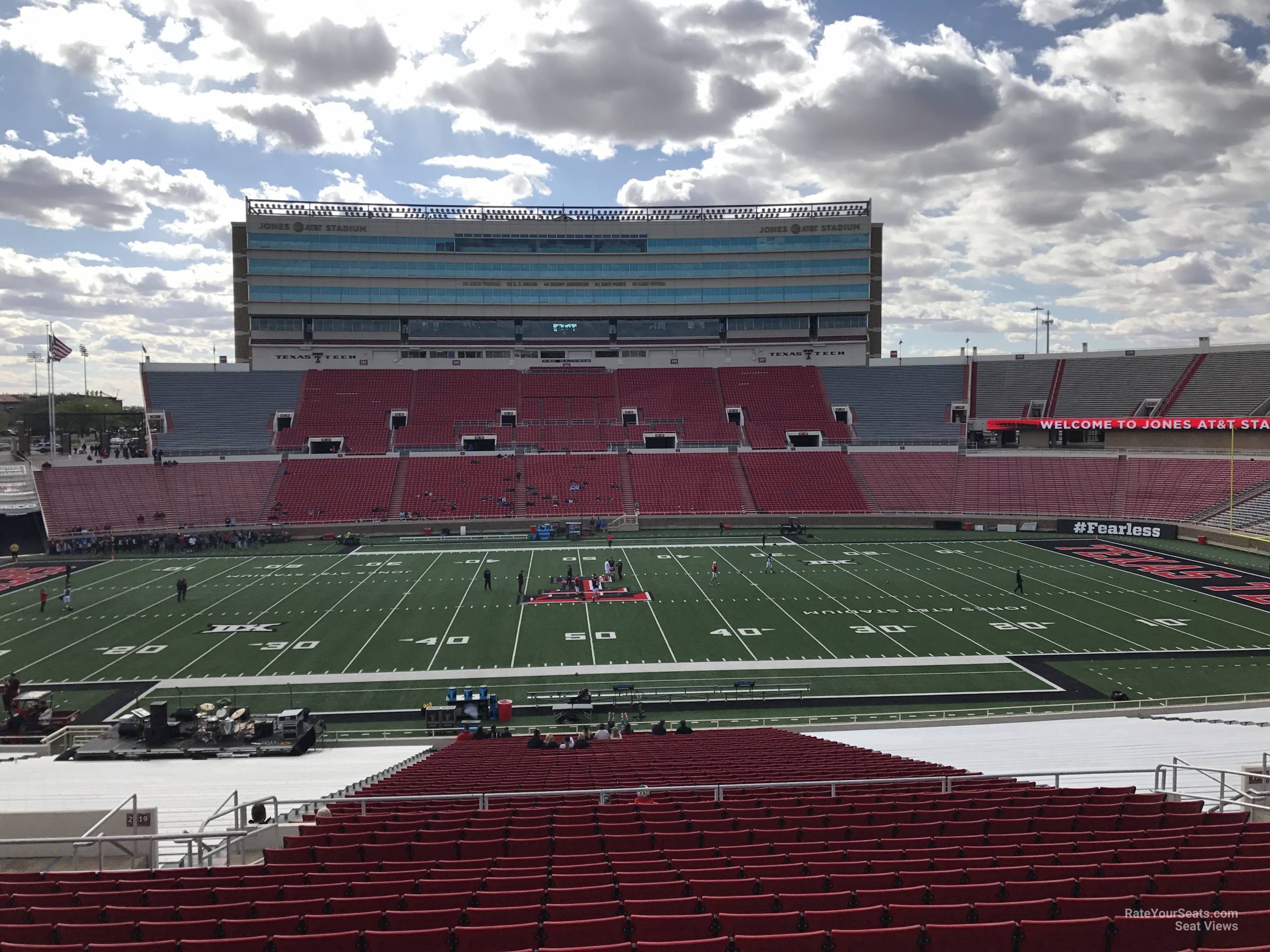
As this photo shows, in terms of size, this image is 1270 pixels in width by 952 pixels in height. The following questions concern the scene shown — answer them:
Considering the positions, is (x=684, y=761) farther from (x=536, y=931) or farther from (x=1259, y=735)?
(x=1259, y=735)

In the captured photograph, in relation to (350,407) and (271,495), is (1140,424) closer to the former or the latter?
(350,407)

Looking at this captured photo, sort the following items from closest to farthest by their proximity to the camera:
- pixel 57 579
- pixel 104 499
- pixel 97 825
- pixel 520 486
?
pixel 97 825 < pixel 57 579 < pixel 104 499 < pixel 520 486

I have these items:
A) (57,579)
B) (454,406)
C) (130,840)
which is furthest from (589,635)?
(454,406)

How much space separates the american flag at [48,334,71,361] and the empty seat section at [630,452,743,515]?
1402 inches

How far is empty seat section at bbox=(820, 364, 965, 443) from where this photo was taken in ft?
193

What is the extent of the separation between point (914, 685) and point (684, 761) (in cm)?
1132

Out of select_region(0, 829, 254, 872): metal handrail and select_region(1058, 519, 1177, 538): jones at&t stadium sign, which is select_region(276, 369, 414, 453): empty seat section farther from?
select_region(0, 829, 254, 872): metal handrail

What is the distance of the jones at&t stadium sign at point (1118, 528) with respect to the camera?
4303 centimetres

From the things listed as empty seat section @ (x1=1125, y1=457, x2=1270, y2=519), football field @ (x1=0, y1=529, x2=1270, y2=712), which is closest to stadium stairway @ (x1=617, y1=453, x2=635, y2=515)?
football field @ (x1=0, y1=529, x2=1270, y2=712)

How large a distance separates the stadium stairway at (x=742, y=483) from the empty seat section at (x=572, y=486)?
7595 mm

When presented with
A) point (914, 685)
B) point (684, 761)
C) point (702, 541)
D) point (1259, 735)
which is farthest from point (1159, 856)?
point (702, 541)

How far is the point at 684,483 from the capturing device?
51.4 metres

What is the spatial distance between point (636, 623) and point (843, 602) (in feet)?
26.7

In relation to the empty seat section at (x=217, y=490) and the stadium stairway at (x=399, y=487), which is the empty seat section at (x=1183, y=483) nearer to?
the stadium stairway at (x=399, y=487)
